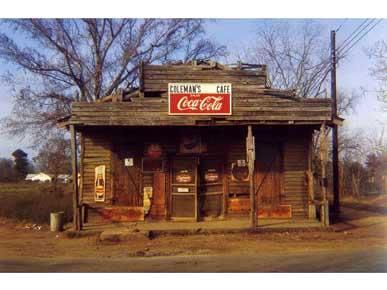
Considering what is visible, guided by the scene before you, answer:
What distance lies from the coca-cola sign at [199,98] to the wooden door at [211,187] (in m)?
2.64

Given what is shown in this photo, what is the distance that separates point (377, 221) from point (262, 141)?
6.26 m

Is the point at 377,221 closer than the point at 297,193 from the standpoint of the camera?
No

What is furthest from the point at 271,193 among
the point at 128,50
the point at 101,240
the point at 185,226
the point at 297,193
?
the point at 128,50

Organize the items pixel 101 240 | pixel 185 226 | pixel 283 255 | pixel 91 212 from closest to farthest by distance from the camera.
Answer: pixel 283 255, pixel 101 240, pixel 185 226, pixel 91 212

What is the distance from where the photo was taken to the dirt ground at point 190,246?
510 inches

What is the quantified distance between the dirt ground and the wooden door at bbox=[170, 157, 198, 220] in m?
2.30

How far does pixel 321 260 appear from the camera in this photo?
11.7m

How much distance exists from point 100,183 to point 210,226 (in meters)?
4.47

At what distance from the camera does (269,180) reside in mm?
18484

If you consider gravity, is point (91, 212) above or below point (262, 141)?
below

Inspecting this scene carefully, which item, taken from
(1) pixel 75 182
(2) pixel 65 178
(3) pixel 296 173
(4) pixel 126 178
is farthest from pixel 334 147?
(2) pixel 65 178

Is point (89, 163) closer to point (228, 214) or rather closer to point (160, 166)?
point (160, 166)

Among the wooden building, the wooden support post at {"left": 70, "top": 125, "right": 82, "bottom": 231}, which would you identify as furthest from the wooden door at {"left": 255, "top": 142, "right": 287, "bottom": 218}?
the wooden support post at {"left": 70, "top": 125, "right": 82, "bottom": 231}

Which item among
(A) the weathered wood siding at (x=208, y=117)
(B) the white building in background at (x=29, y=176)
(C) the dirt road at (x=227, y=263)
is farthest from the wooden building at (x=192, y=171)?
(B) the white building in background at (x=29, y=176)
